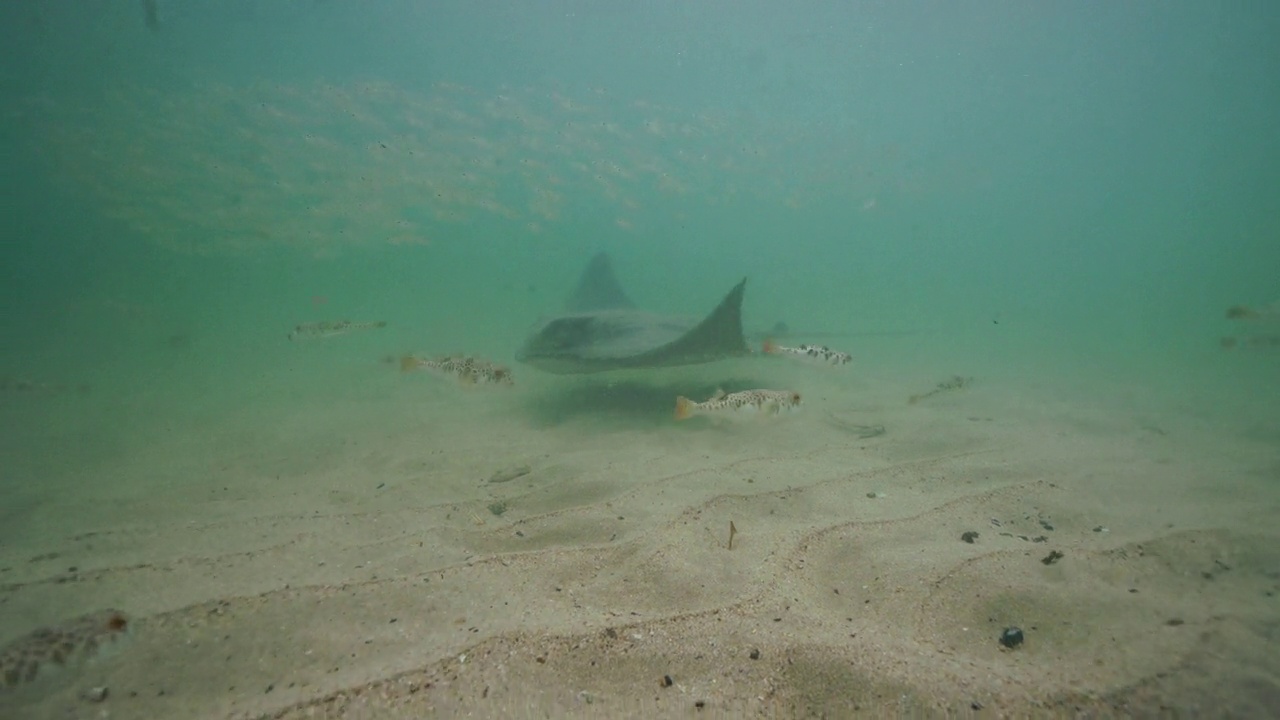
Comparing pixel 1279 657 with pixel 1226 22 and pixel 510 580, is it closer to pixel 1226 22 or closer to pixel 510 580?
pixel 510 580

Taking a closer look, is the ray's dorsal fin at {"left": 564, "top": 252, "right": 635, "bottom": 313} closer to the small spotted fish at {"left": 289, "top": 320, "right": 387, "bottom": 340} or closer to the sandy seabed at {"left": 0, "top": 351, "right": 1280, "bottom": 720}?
the small spotted fish at {"left": 289, "top": 320, "right": 387, "bottom": 340}

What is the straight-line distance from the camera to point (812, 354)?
5.90m

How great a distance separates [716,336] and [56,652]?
5.65 m

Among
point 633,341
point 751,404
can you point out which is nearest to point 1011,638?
point 751,404

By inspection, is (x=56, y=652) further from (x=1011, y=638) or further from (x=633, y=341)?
(x=633, y=341)

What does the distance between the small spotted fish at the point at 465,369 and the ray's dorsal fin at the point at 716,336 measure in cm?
185

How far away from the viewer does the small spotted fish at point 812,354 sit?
5.82 metres

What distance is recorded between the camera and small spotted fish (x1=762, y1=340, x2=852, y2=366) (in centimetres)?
582

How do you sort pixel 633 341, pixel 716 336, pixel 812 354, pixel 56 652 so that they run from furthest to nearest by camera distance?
pixel 633 341 < pixel 716 336 < pixel 812 354 < pixel 56 652

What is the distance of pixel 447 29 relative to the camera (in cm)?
4347

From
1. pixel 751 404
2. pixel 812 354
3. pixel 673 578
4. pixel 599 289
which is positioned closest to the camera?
pixel 673 578

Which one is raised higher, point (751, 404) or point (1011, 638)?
point (751, 404)

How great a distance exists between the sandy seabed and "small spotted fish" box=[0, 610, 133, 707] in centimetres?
7

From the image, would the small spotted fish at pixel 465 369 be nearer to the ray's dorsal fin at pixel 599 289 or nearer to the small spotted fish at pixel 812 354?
the small spotted fish at pixel 812 354
